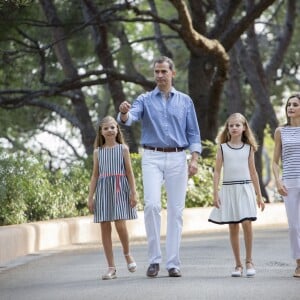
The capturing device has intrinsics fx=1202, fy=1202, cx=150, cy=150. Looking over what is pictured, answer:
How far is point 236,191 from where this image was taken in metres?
11.6

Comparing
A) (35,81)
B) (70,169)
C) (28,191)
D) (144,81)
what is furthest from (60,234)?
(35,81)

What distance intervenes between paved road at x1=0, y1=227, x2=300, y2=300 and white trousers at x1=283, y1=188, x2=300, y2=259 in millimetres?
289

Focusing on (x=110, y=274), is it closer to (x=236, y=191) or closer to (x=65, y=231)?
(x=236, y=191)

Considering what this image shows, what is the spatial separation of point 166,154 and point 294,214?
1.33 metres

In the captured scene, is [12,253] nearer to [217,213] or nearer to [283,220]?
[217,213]

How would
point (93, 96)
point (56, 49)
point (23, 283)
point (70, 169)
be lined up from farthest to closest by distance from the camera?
point (93, 96) < point (56, 49) < point (70, 169) < point (23, 283)

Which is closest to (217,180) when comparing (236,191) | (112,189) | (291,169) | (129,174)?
(236,191)

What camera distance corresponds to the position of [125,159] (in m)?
11.6

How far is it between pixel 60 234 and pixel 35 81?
15582mm

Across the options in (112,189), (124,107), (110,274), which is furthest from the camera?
(112,189)

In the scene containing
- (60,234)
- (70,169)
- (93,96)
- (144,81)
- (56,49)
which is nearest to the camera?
(60,234)

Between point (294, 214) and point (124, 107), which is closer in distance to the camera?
point (124, 107)

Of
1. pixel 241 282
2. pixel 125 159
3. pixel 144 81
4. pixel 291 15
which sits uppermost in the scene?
pixel 291 15

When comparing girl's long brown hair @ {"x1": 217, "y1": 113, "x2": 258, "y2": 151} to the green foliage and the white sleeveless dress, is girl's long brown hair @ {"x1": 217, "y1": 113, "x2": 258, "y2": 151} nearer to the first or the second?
the white sleeveless dress
